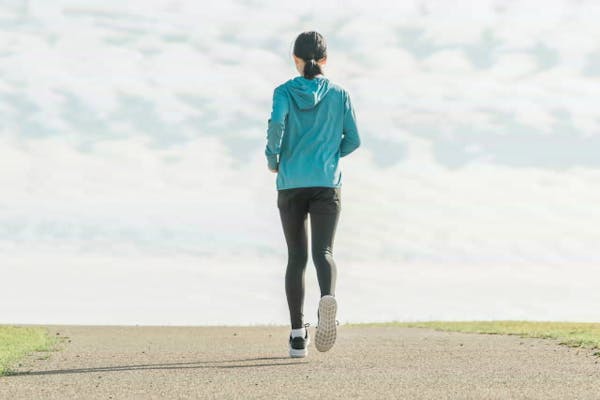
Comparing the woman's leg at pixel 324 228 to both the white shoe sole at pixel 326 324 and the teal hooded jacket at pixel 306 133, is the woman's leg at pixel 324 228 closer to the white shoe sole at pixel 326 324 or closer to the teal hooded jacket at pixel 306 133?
the teal hooded jacket at pixel 306 133

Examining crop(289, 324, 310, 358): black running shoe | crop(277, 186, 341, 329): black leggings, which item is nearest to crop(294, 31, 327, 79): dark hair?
crop(277, 186, 341, 329): black leggings

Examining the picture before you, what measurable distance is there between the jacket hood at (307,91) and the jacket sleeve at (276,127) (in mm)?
113

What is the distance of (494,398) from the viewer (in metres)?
5.78

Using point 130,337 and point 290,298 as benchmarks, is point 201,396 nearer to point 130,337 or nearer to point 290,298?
point 290,298

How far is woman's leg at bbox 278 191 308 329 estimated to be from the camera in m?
8.02

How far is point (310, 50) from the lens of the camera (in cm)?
812

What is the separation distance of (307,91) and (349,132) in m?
0.63

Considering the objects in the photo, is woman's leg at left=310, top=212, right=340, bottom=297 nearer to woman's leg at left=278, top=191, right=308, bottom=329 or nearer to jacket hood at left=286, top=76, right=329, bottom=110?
woman's leg at left=278, top=191, right=308, bottom=329

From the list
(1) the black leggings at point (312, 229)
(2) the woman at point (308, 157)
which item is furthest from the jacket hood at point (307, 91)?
(1) the black leggings at point (312, 229)

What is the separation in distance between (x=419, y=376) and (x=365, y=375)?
0.45m

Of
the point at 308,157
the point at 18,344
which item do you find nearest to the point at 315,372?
the point at 308,157

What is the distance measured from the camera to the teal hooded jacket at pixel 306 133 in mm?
7863

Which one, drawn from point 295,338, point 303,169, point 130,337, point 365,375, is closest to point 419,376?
point 365,375

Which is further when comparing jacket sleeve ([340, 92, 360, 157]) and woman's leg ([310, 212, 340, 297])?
jacket sleeve ([340, 92, 360, 157])
